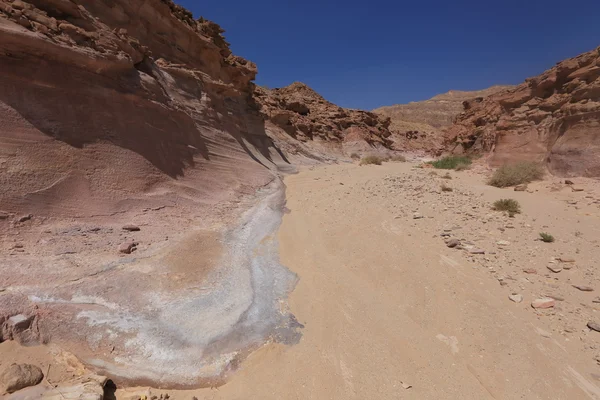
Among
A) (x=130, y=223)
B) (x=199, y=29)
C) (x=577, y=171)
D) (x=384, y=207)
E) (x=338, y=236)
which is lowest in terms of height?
(x=130, y=223)

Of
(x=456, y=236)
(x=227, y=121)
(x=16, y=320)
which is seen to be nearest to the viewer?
(x=16, y=320)

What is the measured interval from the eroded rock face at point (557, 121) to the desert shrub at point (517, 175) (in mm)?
460

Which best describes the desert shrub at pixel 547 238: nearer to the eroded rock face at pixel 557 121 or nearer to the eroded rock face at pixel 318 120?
the eroded rock face at pixel 557 121

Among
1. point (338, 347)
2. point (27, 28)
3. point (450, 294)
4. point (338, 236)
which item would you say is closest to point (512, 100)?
point (338, 236)

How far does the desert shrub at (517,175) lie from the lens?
30.6ft

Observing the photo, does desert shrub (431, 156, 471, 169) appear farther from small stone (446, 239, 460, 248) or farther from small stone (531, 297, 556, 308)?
small stone (531, 297, 556, 308)

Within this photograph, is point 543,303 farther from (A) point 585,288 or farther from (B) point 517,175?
(B) point 517,175

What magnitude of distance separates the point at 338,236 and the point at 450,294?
88.6 inches

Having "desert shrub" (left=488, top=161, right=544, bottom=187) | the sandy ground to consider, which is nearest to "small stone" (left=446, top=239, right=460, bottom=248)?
the sandy ground

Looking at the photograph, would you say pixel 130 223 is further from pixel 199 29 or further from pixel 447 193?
pixel 199 29

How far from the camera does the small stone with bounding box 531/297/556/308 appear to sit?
3.49 meters

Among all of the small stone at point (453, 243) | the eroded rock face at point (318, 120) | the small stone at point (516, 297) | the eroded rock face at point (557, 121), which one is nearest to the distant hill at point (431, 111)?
the eroded rock face at point (318, 120)

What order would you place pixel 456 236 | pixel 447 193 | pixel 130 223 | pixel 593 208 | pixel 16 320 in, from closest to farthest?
pixel 16 320 < pixel 130 223 < pixel 456 236 < pixel 593 208 < pixel 447 193

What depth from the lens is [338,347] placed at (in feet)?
9.51
